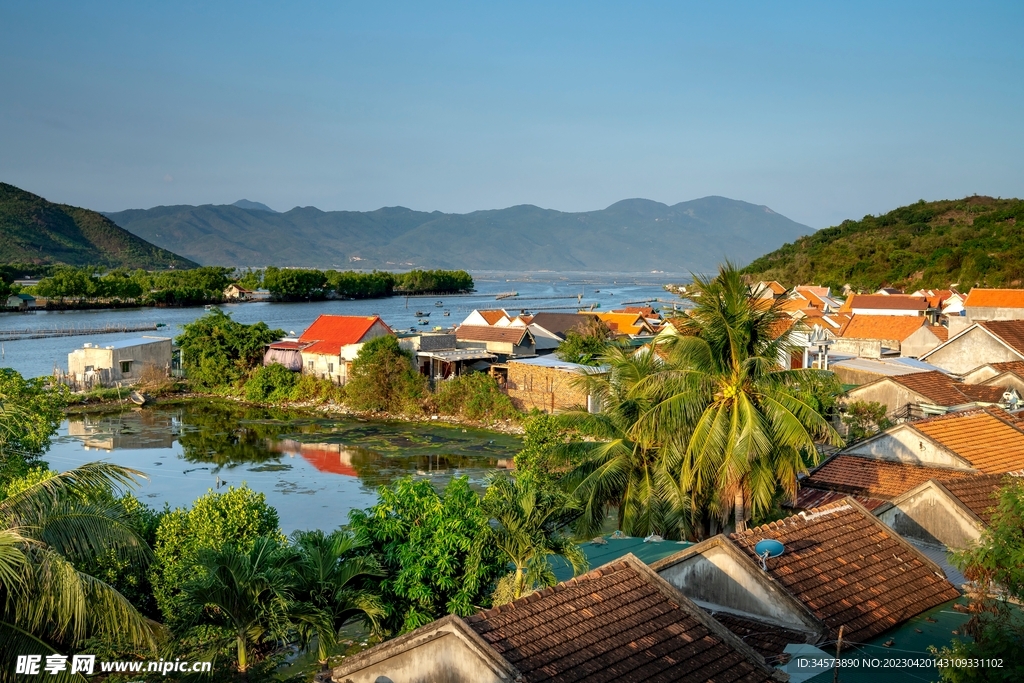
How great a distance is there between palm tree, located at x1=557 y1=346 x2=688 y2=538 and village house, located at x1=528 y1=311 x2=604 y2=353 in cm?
2446

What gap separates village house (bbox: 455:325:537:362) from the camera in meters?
39.5

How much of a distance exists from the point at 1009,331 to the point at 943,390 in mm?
8556

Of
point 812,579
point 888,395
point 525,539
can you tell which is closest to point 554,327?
point 888,395

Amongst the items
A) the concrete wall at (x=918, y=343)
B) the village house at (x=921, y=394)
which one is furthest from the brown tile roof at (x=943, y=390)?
the concrete wall at (x=918, y=343)

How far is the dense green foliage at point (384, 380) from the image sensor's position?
1363 inches

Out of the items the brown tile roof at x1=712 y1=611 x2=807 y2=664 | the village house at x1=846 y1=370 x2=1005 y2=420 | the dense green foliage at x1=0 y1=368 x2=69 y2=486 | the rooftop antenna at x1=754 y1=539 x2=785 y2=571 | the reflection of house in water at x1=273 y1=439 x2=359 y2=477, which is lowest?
the reflection of house in water at x1=273 y1=439 x2=359 y2=477

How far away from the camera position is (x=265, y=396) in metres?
38.3

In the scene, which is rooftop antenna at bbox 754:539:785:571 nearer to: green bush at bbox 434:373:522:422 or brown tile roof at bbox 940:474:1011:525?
brown tile roof at bbox 940:474:1011:525

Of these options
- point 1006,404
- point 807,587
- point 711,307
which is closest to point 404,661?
point 807,587

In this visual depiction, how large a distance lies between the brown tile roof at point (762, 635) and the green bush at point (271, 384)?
31635 mm

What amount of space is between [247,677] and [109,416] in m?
28.1

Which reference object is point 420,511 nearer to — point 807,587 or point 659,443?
point 807,587

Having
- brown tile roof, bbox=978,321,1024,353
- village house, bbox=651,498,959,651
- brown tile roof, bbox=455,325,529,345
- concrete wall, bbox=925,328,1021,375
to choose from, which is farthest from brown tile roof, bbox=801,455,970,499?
brown tile roof, bbox=455,325,529,345

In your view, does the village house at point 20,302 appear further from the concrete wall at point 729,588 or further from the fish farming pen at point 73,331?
the concrete wall at point 729,588
